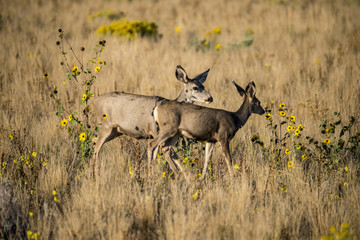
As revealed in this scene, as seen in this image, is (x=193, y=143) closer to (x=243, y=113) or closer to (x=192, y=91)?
(x=243, y=113)

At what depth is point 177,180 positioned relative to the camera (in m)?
5.57

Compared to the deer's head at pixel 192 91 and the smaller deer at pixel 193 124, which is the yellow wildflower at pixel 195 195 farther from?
the deer's head at pixel 192 91

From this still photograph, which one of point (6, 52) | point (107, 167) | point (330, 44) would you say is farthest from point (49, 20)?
point (107, 167)

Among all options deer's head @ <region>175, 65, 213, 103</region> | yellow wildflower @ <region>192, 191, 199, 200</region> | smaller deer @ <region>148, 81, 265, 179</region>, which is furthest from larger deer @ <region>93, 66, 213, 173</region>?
deer's head @ <region>175, 65, 213, 103</region>

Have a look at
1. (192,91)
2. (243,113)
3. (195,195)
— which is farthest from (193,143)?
(195,195)

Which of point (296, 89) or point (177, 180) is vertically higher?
point (296, 89)

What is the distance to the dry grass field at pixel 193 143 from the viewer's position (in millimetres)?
4441

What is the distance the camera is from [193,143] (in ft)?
21.9

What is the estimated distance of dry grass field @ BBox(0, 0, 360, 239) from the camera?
14.6 ft

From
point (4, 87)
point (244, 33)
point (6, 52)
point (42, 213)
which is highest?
point (244, 33)

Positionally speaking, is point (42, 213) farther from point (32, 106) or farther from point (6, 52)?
point (6, 52)

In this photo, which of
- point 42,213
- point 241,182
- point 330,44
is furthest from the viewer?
point 330,44

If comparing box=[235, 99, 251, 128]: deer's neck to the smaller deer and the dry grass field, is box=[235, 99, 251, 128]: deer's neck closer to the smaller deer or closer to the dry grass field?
the smaller deer

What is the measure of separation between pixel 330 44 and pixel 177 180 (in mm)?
10108
